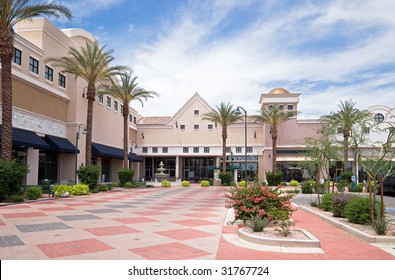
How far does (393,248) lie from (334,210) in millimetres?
5217

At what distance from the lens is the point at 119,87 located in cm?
3825

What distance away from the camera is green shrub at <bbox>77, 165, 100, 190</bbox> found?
2717 centimetres

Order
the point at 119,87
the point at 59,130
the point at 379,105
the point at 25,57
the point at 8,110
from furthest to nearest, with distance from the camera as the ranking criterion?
1. the point at 379,105
2. the point at 119,87
3. the point at 59,130
4. the point at 25,57
5. the point at 8,110

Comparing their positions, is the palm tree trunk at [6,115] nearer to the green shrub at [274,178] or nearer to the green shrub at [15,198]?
the green shrub at [15,198]

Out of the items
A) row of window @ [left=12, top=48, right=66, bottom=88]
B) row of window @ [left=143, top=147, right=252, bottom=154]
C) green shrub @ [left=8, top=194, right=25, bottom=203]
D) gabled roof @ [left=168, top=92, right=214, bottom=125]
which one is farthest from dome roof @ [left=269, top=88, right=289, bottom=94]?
green shrub @ [left=8, top=194, right=25, bottom=203]

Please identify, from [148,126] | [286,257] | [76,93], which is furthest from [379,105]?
[286,257]

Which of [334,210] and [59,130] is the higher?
[59,130]

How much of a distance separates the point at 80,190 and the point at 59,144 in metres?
7.91

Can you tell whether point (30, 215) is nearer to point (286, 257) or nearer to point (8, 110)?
point (8, 110)

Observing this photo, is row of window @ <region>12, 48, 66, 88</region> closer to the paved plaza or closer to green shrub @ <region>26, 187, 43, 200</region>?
green shrub @ <region>26, 187, 43, 200</region>

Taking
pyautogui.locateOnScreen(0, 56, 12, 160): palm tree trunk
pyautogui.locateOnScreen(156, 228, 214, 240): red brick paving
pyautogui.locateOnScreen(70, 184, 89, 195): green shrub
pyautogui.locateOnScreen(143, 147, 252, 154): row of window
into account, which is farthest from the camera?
pyautogui.locateOnScreen(143, 147, 252, 154): row of window

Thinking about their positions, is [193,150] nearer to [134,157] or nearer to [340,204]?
[134,157]

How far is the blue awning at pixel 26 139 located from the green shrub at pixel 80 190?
16.9ft

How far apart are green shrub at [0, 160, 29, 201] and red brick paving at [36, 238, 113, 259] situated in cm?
1175
